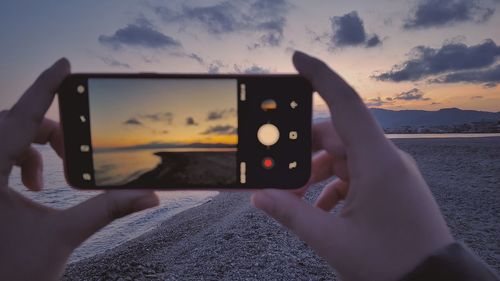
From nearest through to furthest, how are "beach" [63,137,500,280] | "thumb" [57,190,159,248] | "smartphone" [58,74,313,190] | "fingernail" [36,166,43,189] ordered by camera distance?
"thumb" [57,190,159,248] → "smartphone" [58,74,313,190] → "fingernail" [36,166,43,189] → "beach" [63,137,500,280]

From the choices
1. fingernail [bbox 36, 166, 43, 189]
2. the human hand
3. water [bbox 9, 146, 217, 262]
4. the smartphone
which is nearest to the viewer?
the human hand

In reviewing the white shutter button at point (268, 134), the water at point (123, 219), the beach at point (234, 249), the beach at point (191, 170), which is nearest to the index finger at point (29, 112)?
the beach at point (191, 170)

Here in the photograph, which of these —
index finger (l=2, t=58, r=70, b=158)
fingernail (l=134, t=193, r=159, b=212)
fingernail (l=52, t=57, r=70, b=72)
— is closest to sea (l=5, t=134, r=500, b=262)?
fingernail (l=134, t=193, r=159, b=212)

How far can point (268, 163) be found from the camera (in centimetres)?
233

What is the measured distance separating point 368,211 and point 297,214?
0.45m

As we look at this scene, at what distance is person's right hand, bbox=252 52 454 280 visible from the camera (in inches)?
59.4

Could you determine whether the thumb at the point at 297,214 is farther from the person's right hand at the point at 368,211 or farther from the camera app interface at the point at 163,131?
the camera app interface at the point at 163,131

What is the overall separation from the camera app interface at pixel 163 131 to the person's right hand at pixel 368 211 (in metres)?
0.66

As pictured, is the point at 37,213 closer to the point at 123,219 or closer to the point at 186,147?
the point at 186,147

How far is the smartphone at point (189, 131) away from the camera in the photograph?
2230 millimetres

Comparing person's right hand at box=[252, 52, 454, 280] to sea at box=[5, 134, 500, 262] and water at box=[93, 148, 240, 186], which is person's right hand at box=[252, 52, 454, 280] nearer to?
water at box=[93, 148, 240, 186]

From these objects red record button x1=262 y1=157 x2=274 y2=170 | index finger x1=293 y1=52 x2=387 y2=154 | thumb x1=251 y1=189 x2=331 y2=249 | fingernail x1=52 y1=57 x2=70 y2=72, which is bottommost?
thumb x1=251 y1=189 x2=331 y2=249

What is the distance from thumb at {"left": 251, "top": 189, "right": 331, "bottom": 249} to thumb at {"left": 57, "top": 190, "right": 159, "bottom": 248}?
2.81ft

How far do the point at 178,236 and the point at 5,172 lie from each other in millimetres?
6759
